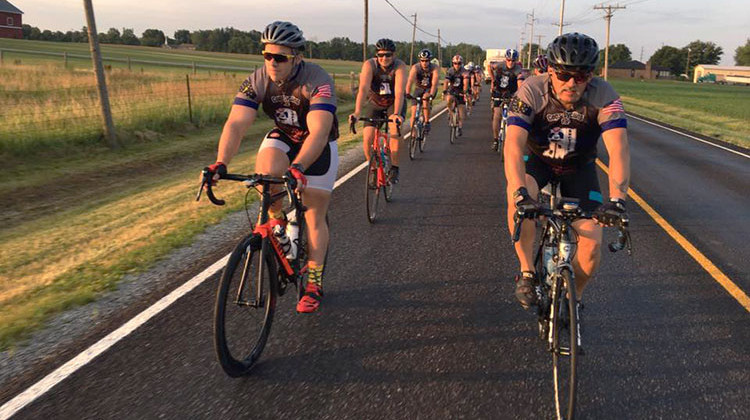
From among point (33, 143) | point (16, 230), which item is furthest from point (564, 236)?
point (33, 143)

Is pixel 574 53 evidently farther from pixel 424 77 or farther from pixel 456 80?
pixel 456 80

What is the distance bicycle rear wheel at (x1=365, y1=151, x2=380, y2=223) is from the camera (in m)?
6.76

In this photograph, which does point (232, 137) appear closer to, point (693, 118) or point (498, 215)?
point (498, 215)

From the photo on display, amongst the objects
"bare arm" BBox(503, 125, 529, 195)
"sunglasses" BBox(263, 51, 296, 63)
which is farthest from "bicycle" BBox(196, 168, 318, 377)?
"bare arm" BBox(503, 125, 529, 195)

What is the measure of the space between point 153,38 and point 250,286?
155 m

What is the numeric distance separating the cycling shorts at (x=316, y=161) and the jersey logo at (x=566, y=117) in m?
1.57

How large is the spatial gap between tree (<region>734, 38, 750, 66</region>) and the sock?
214 meters

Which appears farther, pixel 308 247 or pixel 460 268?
pixel 460 268

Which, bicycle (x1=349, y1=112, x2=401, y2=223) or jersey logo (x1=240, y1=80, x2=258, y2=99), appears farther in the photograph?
bicycle (x1=349, y1=112, x2=401, y2=223)

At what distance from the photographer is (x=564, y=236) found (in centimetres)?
303

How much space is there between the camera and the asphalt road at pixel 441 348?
9.86 feet

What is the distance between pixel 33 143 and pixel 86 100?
5247 millimetres

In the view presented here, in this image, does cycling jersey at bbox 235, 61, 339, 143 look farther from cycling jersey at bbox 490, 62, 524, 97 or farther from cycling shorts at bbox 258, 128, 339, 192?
cycling jersey at bbox 490, 62, 524, 97

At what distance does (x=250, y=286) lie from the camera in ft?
11.1
